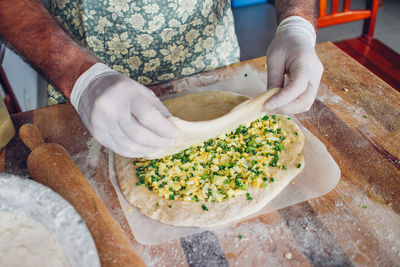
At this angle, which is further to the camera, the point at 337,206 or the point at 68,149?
the point at 68,149

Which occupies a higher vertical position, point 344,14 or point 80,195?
point 80,195

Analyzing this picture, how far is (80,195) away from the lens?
1186mm

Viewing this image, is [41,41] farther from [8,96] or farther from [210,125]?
[8,96]

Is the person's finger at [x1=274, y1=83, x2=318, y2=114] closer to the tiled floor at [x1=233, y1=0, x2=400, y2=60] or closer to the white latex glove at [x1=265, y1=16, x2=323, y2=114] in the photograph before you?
the white latex glove at [x1=265, y1=16, x2=323, y2=114]

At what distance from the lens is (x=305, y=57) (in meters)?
1.37

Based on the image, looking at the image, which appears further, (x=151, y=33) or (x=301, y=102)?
(x=151, y=33)

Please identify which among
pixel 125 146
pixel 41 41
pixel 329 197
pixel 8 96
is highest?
pixel 41 41

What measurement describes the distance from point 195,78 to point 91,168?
787mm

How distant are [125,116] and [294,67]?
73 cm

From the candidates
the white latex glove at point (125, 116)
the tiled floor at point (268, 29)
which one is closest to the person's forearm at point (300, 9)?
the white latex glove at point (125, 116)

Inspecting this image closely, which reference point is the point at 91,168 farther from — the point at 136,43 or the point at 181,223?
the point at 136,43

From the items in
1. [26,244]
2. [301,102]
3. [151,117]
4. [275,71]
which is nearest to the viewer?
[26,244]

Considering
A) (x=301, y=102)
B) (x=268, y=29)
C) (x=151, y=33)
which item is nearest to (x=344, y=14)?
(x=268, y=29)

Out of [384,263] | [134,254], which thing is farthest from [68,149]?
[384,263]
